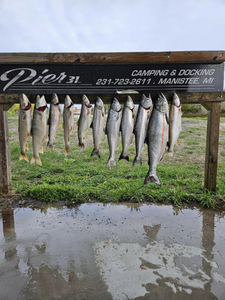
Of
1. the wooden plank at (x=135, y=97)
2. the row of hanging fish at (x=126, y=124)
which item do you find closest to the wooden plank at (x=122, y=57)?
the wooden plank at (x=135, y=97)

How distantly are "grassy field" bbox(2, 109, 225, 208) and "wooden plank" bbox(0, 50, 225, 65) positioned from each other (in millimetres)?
2766

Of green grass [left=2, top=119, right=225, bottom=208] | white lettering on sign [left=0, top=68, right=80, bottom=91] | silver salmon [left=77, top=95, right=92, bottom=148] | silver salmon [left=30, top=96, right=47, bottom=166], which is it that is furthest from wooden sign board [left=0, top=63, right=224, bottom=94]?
green grass [left=2, top=119, right=225, bottom=208]

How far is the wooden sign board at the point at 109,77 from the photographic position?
164 inches

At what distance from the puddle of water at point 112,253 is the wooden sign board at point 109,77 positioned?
2375 mm

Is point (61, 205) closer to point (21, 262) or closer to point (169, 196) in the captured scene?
point (21, 262)

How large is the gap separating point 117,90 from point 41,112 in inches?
56.7

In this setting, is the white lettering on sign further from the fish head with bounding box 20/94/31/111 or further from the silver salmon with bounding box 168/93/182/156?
the silver salmon with bounding box 168/93/182/156

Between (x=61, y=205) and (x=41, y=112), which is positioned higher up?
(x=41, y=112)

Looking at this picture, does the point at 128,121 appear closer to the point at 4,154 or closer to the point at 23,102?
the point at 23,102

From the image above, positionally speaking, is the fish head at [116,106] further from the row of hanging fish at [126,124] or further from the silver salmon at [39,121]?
the silver salmon at [39,121]

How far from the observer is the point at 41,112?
357cm

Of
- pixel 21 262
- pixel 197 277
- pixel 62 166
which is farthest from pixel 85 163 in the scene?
pixel 197 277

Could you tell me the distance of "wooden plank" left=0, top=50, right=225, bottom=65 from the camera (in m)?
4.10

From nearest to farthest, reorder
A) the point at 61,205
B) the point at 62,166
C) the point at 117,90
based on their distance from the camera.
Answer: the point at 117,90 < the point at 61,205 < the point at 62,166
